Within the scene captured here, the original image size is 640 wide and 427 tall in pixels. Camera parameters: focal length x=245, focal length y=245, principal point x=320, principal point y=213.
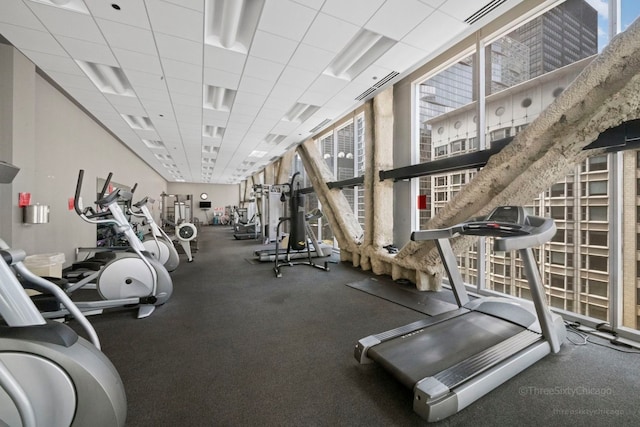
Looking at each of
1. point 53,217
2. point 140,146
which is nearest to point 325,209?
point 53,217

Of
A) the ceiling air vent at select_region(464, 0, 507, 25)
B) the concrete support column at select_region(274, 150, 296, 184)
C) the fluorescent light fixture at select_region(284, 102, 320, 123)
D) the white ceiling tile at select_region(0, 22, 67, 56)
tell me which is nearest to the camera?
the ceiling air vent at select_region(464, 0, 507, 25)

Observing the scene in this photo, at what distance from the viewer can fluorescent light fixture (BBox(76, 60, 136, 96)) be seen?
3736 millimetres

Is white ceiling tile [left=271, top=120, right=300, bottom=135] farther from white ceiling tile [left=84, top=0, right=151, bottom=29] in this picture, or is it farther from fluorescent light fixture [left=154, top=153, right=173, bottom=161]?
fluorescent light fixture [left=154, top=153, right=173, bottom=161]

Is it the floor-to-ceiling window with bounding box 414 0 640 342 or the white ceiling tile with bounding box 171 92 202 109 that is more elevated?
the white ceiling tile with bounding box 171 92 202 109

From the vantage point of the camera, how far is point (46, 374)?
1066 millimetres

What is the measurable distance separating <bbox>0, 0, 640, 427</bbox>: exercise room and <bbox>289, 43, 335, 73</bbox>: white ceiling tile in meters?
0.04

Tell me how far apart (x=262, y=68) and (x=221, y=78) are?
0.76m

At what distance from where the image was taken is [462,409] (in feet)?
4.86

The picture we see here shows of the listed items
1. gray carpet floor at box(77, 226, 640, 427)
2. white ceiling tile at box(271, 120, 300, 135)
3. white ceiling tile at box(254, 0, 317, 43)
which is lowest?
gray carpet floor at box(77, 226, 640, 427)

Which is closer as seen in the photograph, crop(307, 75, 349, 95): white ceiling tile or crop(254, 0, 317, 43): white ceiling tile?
crop(254, 0, 317, 43): white ceiling tile

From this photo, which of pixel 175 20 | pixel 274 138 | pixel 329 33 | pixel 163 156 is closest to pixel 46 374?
pixel 175 20

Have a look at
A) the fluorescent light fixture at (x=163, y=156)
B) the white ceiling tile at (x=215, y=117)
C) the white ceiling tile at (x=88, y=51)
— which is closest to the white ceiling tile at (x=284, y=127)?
the white ceiling tile at (x=215, y=117)

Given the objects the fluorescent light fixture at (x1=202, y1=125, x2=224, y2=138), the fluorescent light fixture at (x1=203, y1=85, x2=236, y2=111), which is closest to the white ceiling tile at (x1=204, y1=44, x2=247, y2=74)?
the fluorescent light fixture at (x1=203, y1=85, x2=236, y2=111)

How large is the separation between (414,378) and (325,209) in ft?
16.0
